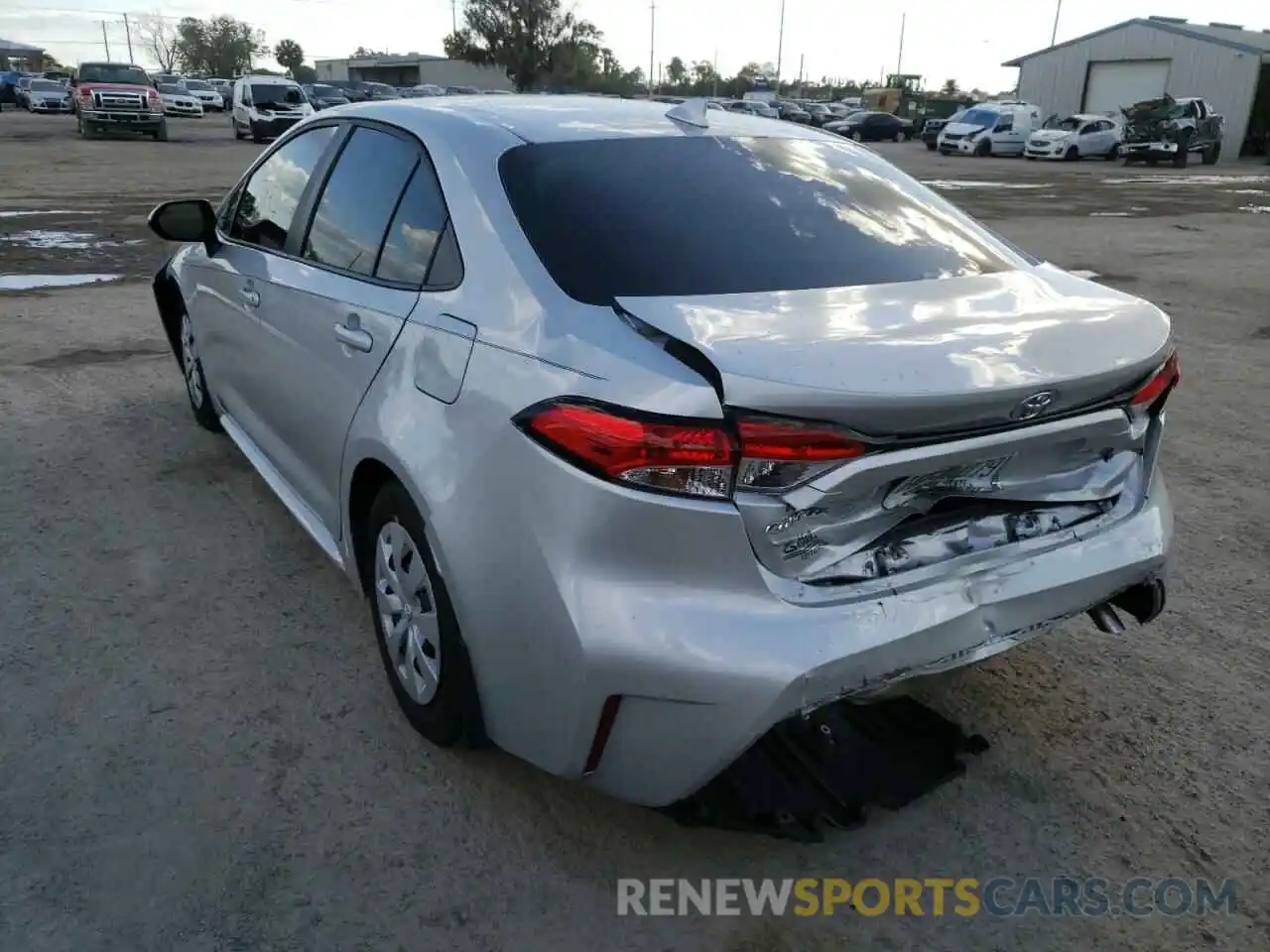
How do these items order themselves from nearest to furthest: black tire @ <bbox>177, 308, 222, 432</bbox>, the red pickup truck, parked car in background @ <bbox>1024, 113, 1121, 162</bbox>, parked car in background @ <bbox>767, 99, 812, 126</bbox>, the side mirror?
the side mirror → black tire @ <bbox>177, 308, 222, 432</bbox> → the red pickup truck → parked car in background @ <bbox>1024, 113, 1121, 162</bbox> → parked car in background @ <bbox>767, 99, 812, 126</bbox>

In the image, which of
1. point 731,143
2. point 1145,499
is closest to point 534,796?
point 1145,499

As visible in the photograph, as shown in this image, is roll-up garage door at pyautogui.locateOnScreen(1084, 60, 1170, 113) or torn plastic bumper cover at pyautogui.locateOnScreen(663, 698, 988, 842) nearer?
torn plastic bumper cover at pyautogui.locateOnScreen(663, 698, 988, 842)

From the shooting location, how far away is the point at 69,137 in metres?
29.7

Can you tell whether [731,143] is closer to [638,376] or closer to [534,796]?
[638,376]

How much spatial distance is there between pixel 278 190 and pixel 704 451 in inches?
99.7

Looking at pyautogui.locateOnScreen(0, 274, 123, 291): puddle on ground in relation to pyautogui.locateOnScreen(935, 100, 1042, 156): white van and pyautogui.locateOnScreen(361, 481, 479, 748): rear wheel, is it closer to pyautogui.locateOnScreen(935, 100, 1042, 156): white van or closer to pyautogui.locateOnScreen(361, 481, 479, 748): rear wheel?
pyautogui.locateOnScreen(361, 481, 479, 748): rear wheel

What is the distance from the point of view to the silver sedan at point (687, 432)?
2062mm

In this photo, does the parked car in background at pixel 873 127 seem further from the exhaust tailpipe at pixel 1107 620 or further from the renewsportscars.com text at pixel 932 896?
the renewsportscars.com text at pixel 932 896

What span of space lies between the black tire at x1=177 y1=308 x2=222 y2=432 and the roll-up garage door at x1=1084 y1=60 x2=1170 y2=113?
47451 mm

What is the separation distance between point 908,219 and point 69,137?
1282 inches

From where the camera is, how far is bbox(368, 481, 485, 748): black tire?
250cm

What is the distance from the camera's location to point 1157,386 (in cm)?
258

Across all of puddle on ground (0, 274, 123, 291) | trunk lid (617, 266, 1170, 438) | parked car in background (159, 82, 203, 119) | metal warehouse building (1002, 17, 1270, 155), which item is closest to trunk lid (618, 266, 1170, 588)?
trunk lid (617, 266, 1170, 438)

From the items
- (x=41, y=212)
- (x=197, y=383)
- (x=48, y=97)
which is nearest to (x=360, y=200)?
(x=197, y=383)
